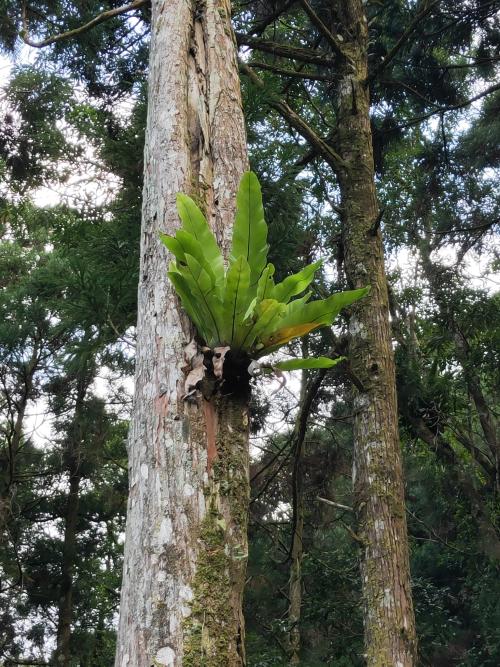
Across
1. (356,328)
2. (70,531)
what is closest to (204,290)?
(356,328)

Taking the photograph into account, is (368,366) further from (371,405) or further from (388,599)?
(388,599)

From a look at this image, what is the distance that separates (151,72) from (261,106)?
11.1 ft

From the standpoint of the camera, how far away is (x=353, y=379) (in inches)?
157

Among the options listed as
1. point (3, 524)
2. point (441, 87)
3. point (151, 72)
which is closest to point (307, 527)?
point (3, 524)

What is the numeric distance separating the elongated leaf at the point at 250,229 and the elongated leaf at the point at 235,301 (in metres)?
0.06

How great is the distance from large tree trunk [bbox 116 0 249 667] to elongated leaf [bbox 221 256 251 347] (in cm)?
11

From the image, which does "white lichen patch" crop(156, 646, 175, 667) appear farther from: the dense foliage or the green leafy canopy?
the dense foliage

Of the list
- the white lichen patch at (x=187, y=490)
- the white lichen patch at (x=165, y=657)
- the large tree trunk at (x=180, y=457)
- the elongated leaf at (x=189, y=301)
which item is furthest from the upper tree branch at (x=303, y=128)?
the white lichen patch at (x=165, y=657)

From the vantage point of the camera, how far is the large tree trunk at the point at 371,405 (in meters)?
3.56

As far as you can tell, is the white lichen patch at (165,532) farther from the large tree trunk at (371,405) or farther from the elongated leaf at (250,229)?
the large tree trunk at (371,405)

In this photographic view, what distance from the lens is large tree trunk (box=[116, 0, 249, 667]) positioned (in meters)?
1.19

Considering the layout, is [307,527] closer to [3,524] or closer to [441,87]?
[3,524]

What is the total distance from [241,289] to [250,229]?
0.17 meters

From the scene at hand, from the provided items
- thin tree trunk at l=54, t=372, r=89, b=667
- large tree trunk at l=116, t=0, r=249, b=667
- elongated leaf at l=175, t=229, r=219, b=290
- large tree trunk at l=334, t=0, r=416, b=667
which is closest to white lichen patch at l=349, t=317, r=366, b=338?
large tree trunk at l=334, t=0, r=416, b=667
